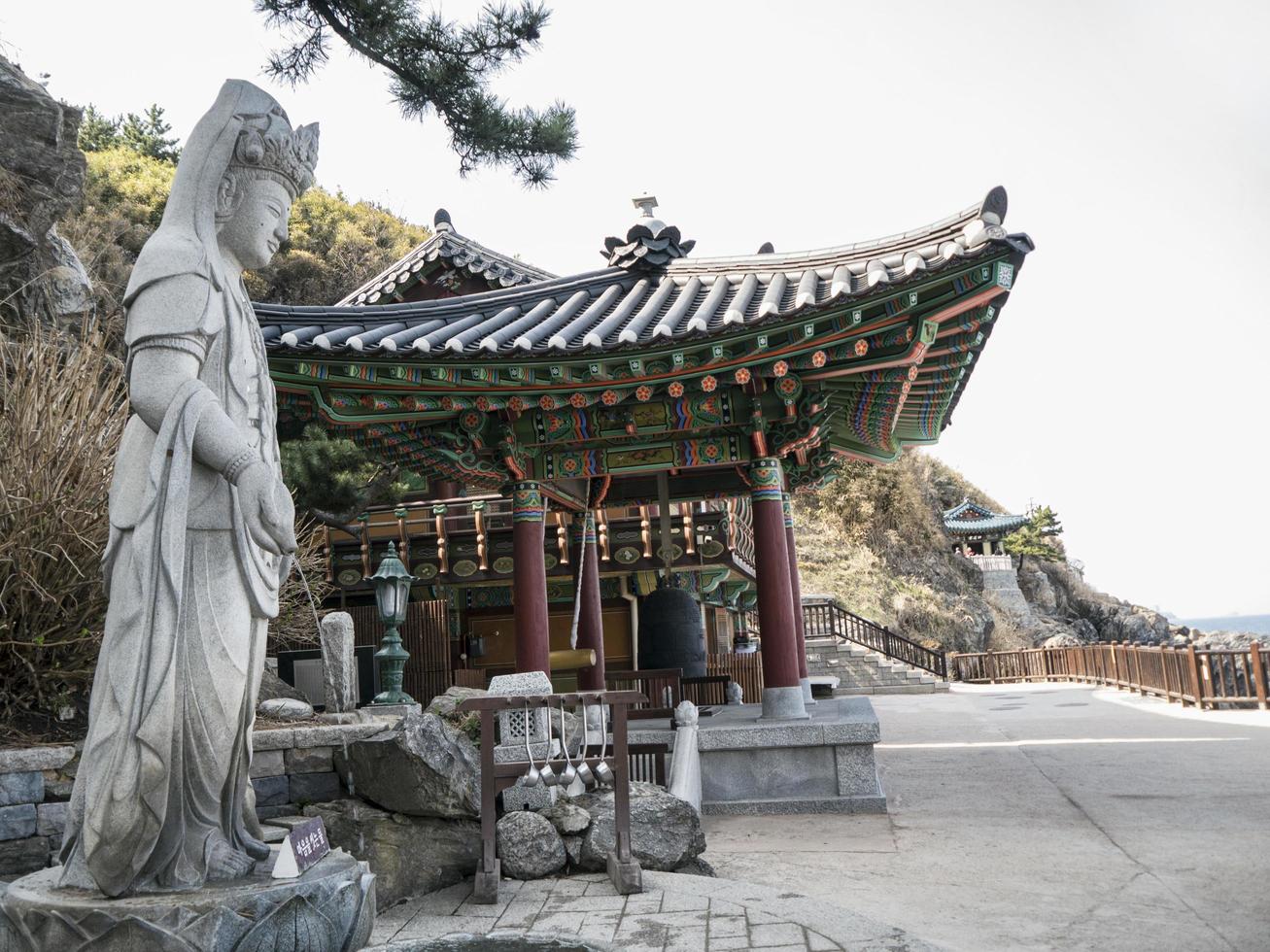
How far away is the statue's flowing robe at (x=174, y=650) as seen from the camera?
9.22 feet

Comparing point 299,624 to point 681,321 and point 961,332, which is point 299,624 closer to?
point 681,321

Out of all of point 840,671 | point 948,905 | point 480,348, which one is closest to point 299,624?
point 480,348

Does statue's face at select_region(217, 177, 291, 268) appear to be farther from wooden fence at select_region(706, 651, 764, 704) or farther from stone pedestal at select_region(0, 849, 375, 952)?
wooden fence at select_region(706, 651, 764, 704)

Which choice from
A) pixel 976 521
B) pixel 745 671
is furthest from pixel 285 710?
pixel 976 521

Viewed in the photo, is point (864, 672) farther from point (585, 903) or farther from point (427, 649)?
point (585, 903)

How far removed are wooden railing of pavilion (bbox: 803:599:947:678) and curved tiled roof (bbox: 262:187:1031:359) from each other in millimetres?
17737

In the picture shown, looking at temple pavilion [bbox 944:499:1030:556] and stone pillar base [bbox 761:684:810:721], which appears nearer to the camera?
stone pillar base [bbox 761:684:810:721]

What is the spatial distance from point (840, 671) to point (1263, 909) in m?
20.3

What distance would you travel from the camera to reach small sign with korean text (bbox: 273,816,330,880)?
113 inches

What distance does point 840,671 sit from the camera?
25.0m

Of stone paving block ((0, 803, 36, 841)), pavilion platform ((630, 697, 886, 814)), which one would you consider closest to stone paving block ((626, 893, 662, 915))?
stone paving block ((0, 803, 36, 841))

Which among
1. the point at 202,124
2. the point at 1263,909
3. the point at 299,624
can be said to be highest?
the point at 202,124

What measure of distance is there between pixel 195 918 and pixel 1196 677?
16.5 meters

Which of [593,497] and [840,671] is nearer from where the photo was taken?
[593,497]
